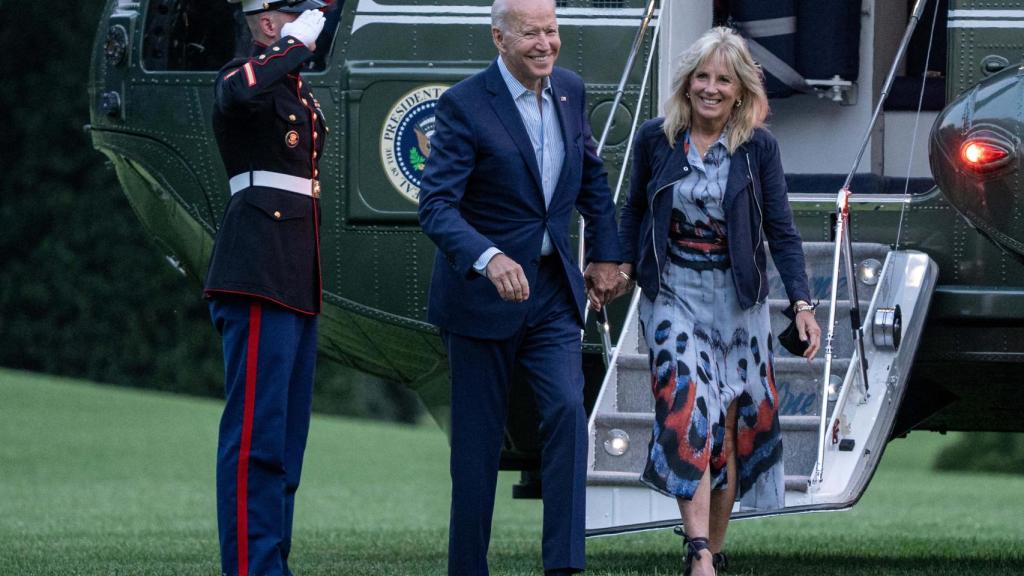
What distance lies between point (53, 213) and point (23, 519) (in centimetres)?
1531

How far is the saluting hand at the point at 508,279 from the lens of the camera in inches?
167

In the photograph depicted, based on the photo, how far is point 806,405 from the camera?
237 inches

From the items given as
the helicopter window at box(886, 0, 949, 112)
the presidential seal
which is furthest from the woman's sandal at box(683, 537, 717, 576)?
the helicopter window at box(886, 0, 949, 112)

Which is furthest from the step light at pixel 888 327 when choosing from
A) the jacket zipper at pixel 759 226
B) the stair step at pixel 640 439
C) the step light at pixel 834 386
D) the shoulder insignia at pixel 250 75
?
the shoulder insignia at pixel 250 75

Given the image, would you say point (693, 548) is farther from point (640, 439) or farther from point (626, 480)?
point (640, 439)

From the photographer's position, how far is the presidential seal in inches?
259

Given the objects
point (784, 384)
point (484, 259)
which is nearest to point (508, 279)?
point (484, 259)

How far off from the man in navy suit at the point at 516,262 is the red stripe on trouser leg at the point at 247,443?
0.49 meters

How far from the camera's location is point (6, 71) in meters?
24.8

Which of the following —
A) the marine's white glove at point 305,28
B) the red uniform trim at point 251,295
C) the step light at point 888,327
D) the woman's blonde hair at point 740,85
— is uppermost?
the marine's white glove at point 305,28

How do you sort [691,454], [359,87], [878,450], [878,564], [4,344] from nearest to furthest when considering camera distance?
[691,454] → [878,450] → [359,87] → [878,564] → [4,344]

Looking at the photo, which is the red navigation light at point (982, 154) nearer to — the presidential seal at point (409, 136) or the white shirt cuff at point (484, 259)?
the white shirt cuff at point (484, 259)

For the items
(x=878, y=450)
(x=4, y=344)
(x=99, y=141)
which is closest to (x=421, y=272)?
(x=99, y=141)

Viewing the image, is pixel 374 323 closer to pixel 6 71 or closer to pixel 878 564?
pixel 878 564
